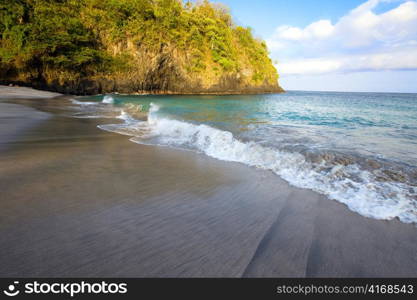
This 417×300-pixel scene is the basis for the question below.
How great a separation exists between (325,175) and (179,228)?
2408 millimetres

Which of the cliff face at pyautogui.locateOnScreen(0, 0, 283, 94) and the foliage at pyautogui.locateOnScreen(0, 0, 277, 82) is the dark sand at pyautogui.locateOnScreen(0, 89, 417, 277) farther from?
the cliff face at pyautogui.locateOnScreen(0, 0, 283, 94)

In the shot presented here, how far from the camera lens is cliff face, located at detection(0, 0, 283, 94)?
22.3 meters

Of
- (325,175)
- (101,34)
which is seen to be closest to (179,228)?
(325,175)

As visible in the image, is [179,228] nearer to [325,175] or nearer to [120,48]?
[325,175]

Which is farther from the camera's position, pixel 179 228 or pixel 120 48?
pixel 120 48

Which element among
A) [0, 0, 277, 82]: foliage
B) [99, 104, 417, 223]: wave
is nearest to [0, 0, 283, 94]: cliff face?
[0, 0, 277, 82]: foliage

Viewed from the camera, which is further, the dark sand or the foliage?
the foliage

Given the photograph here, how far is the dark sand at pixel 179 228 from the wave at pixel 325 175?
0.22 metres

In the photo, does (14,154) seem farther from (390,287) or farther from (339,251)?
(390,287)

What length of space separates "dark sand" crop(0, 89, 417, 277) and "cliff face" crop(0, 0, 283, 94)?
92.0ft

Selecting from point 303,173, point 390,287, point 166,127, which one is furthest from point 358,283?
point 166,127

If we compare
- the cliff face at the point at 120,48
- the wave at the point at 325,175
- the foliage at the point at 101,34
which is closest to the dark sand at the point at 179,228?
the wave at the point at 325,175

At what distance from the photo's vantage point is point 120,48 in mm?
30250

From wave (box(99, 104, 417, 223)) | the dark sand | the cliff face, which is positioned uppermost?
the cliff face
